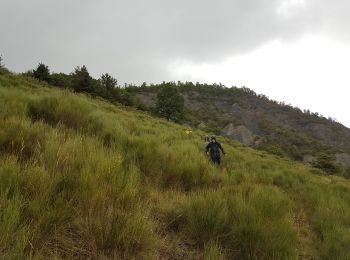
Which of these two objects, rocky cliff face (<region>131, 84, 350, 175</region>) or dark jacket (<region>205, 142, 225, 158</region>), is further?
rocky cliff face (<region>131, 84, 350, 175</region>)

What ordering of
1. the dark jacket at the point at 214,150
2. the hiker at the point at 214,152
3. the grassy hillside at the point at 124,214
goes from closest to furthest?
1. the grassy hillside at the point at 124,214
2. the hiker at the point at 214,152
3. the dark jacket at the point at 214,150

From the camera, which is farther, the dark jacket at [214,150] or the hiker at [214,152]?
the dark jacket at [214,150]

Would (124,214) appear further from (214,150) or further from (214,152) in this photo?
(214,150)

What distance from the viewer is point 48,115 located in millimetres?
8430

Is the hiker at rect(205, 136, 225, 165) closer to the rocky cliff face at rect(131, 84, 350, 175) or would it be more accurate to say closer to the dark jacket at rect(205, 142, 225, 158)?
the dark jacket at rect(205, 142, 225, 158)

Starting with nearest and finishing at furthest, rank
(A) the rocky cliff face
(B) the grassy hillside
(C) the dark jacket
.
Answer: (B) the grassy hillside < (C) the dark jacket < (A) the rocky cliff face

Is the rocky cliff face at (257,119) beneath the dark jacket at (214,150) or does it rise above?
above

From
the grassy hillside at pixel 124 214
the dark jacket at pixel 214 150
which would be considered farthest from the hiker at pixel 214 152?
the grassy hillside at pixel 124 214

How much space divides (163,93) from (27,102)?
2104 inches

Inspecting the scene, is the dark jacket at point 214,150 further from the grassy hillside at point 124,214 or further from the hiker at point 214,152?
the grassy hillside at point 124,214

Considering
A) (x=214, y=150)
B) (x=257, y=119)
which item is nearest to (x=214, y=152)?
(x=214, y=150)

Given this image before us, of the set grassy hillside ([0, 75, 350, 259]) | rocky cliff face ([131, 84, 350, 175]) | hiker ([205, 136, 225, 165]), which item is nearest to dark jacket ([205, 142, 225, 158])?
hiker ([205, 136, 225, 165])

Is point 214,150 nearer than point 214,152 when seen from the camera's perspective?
No

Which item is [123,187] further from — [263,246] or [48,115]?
[48,115]
